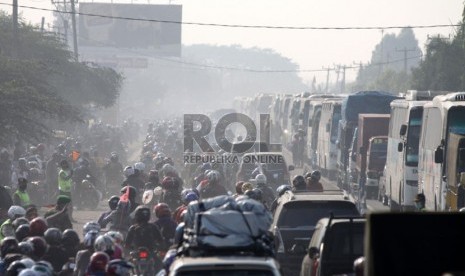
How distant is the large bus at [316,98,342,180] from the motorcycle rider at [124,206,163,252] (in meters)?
33.5

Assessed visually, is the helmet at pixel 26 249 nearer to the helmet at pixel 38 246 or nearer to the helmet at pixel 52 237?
the helmet at pixel 38 246

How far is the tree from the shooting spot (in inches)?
1544

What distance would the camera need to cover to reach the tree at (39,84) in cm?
3922

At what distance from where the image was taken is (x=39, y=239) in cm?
1504

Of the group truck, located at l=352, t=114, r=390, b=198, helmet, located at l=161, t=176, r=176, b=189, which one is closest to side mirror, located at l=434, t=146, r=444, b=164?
helmet, located at l=161, t=176, r=176, b=189

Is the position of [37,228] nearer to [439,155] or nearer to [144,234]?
[144,234]

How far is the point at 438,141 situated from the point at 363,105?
20072 millimetres

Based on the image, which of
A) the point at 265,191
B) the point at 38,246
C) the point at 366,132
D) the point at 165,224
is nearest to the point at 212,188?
the point at 265,191

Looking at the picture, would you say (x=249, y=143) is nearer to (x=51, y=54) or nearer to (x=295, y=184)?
(x=295, y=184)

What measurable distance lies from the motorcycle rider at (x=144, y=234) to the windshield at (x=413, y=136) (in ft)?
51.1

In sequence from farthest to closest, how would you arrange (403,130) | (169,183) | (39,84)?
(39,84) < (403,130) < (169,183)

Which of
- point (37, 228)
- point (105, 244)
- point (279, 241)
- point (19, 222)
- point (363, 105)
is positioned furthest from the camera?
point (363, 105)

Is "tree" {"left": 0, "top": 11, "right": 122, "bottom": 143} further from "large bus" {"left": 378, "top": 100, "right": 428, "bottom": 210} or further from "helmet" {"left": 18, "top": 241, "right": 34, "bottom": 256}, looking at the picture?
→ "helmet" {"left": 18, "top": 241, "right": 34, "bottom": 256}

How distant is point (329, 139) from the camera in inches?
2034
